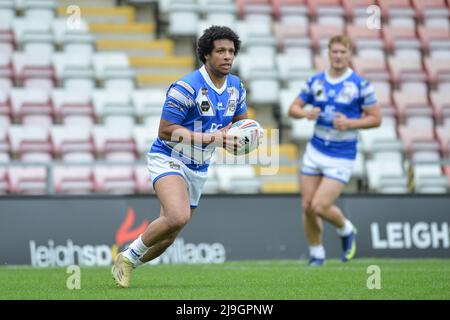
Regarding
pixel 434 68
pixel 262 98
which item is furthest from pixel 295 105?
pixel 434 68

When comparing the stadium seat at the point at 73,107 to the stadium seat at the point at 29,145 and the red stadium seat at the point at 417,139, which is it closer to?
the stadium seat at the point at 29,145

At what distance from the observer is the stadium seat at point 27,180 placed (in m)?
15.6

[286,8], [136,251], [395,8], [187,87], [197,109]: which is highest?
[286,8]

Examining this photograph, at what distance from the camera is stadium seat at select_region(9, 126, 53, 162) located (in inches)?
647

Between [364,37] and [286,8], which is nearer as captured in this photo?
[364,37]

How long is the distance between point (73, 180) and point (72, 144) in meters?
0.85

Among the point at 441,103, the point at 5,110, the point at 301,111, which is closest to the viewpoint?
the point at 301,111

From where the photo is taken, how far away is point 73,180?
1583 centimetres

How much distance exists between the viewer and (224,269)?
11.8 m

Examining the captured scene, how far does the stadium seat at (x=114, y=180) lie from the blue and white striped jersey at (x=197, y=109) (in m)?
6.75

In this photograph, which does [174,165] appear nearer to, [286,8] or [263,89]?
[263,89]

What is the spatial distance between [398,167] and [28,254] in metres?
6.33

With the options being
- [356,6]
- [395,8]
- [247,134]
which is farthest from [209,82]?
[395,8]

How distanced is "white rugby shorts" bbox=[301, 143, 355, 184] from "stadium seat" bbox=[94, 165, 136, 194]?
13.1ft
